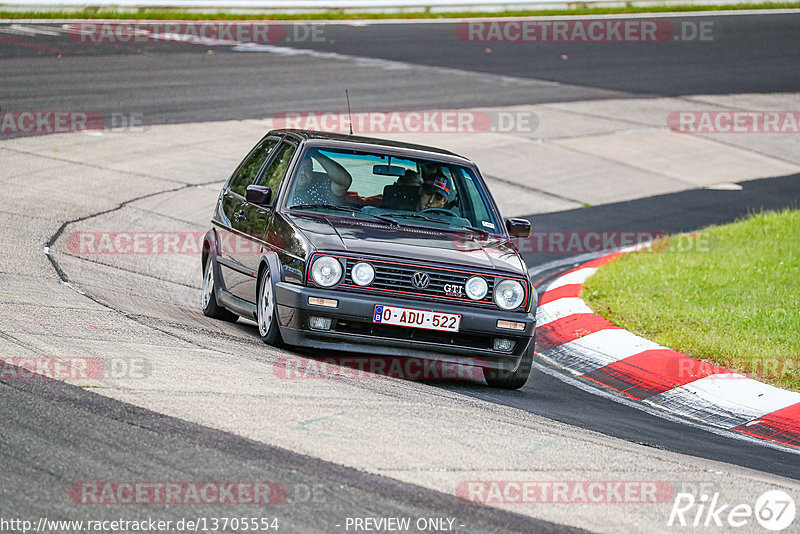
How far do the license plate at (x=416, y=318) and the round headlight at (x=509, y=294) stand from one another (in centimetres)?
32

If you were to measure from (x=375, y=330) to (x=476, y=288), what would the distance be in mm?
700

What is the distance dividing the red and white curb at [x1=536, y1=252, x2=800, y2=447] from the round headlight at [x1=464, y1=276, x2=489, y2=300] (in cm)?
141

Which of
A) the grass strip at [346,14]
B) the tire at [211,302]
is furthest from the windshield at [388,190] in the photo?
the grass strip at [346,14]

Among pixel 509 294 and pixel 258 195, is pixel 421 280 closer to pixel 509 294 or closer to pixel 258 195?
pixel 509 294

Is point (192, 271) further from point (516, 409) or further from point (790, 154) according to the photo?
point (790, 154)

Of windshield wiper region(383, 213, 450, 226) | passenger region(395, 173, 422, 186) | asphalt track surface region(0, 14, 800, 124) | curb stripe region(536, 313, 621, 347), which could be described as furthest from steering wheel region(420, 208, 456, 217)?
asphalt track surface region(0, 14, 800, 124)

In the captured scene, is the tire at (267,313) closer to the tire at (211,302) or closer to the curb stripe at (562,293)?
the tire at (211,302)

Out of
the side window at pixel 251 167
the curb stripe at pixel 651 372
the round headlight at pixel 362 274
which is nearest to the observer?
the round headlight at pixel 362 274

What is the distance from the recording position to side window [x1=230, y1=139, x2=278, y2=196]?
8930mm

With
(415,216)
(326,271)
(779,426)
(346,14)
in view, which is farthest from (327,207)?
(346,14)

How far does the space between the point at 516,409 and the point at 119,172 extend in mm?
8991

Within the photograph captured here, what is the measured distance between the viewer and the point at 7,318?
21.6ft

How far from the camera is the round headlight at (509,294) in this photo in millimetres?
7121

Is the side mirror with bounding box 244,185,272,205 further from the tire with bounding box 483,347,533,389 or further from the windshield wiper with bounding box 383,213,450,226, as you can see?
the tire with bounding box 483,347,533,389
